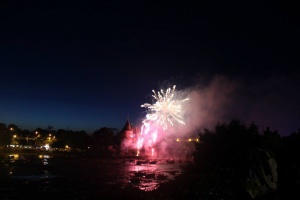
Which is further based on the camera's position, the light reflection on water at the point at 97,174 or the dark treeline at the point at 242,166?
the light reflection on water at the point at 97,174

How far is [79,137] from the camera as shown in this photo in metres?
104

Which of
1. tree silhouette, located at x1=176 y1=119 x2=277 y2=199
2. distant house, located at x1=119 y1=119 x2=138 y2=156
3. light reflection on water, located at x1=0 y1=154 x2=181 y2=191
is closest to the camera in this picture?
tree silhouette, located at x1=176 y1=119 x2=277 y2=199

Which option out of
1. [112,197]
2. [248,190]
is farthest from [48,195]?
[248,190]

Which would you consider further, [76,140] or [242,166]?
Result: [76,140]

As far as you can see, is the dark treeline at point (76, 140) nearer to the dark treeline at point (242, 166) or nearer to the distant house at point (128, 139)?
the distant house at point (128, 139)

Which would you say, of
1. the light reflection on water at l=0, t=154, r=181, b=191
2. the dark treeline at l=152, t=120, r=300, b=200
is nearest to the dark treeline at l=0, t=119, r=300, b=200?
the dark treeline at l=152, t=120, r=300, b=200

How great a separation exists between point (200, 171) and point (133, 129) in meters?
77.7

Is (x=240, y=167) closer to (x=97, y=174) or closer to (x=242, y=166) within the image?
(x=242, y=166)

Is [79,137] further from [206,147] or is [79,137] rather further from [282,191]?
[282,191]

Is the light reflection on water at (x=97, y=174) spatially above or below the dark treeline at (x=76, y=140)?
below

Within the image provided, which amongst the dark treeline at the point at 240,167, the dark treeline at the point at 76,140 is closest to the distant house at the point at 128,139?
the dark treeline at the point at 76,140

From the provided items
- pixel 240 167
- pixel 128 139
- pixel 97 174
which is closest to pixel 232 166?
pixel 240 167

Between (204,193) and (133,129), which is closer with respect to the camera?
(204,193)

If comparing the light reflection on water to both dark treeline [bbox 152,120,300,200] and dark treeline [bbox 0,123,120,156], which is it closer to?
dark treeline [bbox 152,120,300,200]
